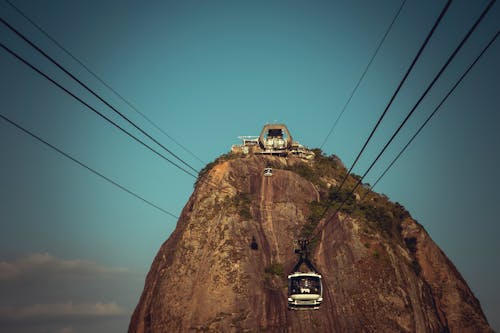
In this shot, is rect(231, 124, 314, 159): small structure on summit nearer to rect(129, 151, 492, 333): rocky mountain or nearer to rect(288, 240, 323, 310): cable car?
rect(129, 151, 492, 333): rocky mountain

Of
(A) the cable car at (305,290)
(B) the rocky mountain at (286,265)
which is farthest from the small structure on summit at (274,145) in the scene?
(A) the cable car at (305,290)

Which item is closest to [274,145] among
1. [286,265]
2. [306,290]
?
[286,265]

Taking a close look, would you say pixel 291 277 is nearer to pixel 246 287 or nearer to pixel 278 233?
pixel 246 287

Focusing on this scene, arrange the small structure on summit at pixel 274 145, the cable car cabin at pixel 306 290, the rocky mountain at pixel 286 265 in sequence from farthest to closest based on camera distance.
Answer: the small structure on summit at pixel 274 145, the rocky mountain at pixel 286 265, the cable car cabin at pixel 306 290

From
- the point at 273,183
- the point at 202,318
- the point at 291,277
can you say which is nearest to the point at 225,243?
the point at 202,318

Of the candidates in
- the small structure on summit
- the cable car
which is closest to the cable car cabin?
the cable car

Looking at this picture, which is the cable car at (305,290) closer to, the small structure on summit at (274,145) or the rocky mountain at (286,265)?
the rocky mountain at (286,265)
